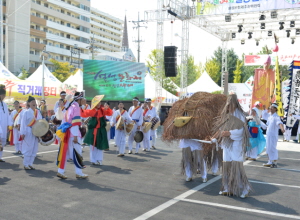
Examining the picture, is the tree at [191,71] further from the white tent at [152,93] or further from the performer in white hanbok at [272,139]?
the performer in white hanbok at [272,139]

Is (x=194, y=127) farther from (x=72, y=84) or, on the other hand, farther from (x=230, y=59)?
(x=230, y=59)

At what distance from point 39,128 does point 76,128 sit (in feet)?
5.93

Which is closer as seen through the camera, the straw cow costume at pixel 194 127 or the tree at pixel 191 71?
the straw cow costume at pixel 194 127

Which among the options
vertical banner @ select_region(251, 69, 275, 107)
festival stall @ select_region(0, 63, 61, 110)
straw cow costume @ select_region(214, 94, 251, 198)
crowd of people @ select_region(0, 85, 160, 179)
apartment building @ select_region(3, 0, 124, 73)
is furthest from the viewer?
apartment building @ select_region(3, 0, 124, 73)

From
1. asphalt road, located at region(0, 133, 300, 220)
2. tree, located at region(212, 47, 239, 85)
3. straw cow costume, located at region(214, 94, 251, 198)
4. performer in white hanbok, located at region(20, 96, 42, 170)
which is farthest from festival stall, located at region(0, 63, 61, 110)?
tree, located at region(212, 47, 239, 85)

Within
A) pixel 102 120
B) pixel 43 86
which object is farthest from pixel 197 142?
pixel 43 86

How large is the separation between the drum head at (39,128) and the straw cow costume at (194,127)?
10.8 ft

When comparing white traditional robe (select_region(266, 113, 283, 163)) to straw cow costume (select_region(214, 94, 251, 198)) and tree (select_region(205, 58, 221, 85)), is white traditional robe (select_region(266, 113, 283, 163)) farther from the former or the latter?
tree (select_region(205, 58, 221, 85))

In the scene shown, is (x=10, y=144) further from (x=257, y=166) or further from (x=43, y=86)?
(x=43, y=86)

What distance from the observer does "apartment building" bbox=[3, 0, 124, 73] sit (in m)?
52.0

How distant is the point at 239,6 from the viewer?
19.6 m

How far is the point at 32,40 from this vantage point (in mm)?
58719

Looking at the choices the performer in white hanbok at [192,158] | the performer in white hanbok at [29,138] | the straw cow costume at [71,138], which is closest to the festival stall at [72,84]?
the performer in white hanbok at [29,138]

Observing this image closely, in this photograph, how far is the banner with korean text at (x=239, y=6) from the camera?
18.7 m
